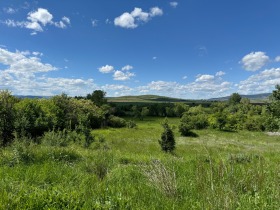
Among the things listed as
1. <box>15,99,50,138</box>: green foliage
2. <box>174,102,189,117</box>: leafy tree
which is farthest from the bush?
<box>174,102,189,117</box>: leafy tree

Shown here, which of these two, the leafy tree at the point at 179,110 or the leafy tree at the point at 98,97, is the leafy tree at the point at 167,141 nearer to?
the leafy tree at the point at 98,97

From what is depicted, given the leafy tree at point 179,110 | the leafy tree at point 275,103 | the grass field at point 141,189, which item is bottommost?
the leafy tree at point 179,110

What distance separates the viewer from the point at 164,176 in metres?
4.55

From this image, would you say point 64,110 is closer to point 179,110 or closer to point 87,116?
point 87,116

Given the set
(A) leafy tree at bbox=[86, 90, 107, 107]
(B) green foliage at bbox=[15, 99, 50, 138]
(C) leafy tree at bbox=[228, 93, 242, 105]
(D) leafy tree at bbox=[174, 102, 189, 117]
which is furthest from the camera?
(C) leafy tree at bbox=[228, 93, 242, 105]

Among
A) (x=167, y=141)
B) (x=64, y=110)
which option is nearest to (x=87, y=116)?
(x=167, y=141)

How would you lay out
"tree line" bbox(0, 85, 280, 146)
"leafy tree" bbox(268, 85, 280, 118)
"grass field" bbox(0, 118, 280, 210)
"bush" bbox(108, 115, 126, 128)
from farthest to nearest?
"bush" bbox(108, 115, 126, 128) < "tree line" bbox(0, 85, 280, 146) < "leafy tree" bbox(268, 85, 280, 118) < "grass field" bbox(0, 118, 280, 210)

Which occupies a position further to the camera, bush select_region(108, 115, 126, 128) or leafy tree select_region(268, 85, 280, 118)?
bush select_region(108, 115, 126, 128)

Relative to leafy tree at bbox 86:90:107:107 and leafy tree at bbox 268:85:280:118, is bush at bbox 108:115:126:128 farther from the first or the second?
leafy tree at bbox 268:85:280:118

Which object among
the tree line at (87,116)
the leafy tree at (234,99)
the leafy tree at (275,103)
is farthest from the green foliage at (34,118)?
the leafy tree at (234,99)

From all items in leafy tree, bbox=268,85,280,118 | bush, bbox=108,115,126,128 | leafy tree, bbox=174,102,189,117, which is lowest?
bush, bbox=108,115,126,128

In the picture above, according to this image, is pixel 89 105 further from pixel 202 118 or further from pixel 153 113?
pixel 153 113

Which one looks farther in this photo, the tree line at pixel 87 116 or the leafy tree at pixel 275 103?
the tree line at pixel 87 116

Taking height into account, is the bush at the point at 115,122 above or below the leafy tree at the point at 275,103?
below
